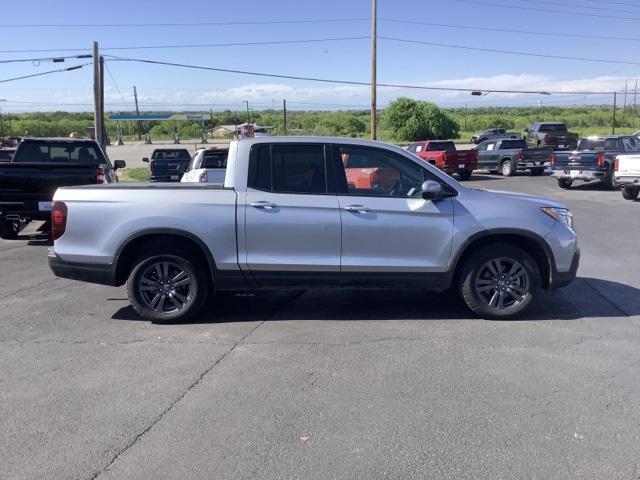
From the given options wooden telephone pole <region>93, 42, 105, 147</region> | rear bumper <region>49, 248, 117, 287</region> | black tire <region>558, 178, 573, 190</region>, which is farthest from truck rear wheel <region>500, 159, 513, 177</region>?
rear bumper <region>49, 248, 117, 287</region>

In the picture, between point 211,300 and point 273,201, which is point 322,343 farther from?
point 211,300

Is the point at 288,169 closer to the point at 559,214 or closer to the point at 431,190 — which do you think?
the point at 431,190

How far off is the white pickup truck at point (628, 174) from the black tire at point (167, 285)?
16.0m

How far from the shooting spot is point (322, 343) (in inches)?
231

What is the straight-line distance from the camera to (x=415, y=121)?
72188 millimetres

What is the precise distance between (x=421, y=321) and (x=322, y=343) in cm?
125

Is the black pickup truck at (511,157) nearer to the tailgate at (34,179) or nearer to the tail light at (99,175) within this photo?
the tail light at (99,175)

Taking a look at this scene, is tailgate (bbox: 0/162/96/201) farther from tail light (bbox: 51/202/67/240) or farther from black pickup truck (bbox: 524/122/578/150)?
black pickup truck (bbox: 524/122/578/150)

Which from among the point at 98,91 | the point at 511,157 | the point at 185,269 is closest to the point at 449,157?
the point at 511,157

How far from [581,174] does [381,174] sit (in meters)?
18.6

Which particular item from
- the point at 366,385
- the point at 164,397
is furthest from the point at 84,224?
the point at 366,385

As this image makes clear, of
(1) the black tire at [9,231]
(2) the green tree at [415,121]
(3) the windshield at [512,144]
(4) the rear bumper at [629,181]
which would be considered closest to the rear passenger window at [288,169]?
(1) the black tire at [9,231]

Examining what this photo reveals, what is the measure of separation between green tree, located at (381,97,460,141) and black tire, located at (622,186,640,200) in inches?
2131

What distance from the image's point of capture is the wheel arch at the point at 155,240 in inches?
249
